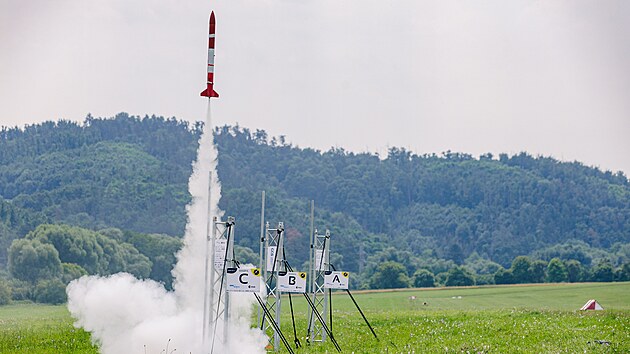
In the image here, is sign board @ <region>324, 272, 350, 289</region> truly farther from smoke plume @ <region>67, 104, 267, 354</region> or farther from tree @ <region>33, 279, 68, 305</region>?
tree @ <region>33, 279, 68, 305</region>

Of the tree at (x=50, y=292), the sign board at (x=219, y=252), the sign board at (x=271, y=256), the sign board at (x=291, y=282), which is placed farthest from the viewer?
the tree at (x=50, y=292)

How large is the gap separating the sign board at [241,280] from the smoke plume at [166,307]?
2.88 metres

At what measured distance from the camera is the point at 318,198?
594ft

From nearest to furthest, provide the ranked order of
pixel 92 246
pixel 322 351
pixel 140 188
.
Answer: pixel 322 351
pixel 92 246
pixel 140 188

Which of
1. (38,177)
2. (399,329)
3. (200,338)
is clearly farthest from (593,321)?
(38,177)

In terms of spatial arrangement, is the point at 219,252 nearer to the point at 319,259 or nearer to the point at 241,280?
the point at 241,280

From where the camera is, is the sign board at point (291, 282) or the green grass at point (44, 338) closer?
the sign board at point (291, 282)

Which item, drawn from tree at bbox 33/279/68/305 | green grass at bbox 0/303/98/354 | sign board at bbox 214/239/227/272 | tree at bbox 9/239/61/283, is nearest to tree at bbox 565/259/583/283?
tree at bbox 9/239/61/283

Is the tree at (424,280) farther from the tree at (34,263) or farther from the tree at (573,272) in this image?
the tree at (34,263)

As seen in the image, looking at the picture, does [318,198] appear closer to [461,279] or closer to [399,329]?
[461,279]

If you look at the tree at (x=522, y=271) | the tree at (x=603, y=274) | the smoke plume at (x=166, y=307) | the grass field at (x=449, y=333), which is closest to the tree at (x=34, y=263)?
the grass field at (x=449, y=333)

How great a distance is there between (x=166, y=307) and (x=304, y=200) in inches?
5414

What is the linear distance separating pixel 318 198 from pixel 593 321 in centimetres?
14379

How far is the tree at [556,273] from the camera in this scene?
9894 cm
